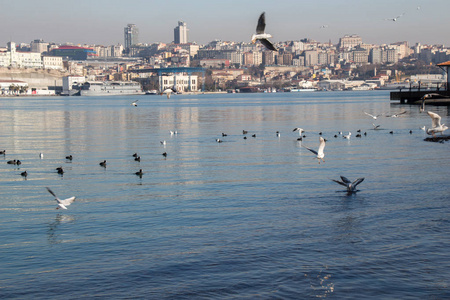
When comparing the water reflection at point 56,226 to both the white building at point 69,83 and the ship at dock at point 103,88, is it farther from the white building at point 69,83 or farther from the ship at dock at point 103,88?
the white building at point 69,83

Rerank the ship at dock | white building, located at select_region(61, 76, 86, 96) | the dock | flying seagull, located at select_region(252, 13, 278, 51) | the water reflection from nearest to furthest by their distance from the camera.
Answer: flying seagull, located at select_region(252, 13, 278, 51) < the water reflection < the dock < the ship at dock < white building, located at select_region(61, 76, 86, 96)

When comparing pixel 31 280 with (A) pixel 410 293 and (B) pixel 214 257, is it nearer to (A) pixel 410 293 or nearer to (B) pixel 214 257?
(B) pixel 214 257

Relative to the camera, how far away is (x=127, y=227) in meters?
10.5

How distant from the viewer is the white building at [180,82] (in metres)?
188

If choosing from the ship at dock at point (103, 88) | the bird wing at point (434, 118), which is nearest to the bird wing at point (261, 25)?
the bird wing at point (434, 118)

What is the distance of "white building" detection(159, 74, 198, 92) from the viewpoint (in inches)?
7397

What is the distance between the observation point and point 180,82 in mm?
191750

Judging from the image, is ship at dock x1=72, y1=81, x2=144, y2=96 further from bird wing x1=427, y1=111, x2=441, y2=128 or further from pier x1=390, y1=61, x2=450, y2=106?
bird wing x1=427, y1=111, x2=441, y2=128

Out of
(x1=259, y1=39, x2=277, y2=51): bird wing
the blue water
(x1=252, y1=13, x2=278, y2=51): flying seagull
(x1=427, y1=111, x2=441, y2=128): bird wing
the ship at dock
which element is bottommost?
the blue water

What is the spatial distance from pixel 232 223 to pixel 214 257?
76.8 inches

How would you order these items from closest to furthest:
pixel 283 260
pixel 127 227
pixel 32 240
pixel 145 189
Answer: pixel 283 260 < pixel 32 240 < pixel 127 227 < pixel 145 189

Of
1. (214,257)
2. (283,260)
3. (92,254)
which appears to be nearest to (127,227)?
(92,254)

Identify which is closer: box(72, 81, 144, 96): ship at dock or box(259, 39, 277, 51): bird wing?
box(259, 39, 277, 51): bird wing

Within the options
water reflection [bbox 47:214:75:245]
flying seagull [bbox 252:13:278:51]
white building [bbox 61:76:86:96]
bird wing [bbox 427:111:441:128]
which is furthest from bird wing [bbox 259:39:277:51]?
white building [bbox 61:76:86:96]
